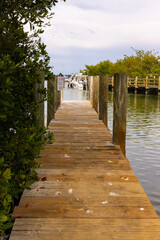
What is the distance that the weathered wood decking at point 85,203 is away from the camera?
8.87 ft

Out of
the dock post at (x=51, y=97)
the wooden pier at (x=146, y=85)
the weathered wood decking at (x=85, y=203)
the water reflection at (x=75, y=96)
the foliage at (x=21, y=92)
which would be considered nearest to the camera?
the weathered wood decking at (x=85, y=203)

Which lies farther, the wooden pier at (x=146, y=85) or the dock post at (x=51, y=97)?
the wooden pier at (x=146, y=85)

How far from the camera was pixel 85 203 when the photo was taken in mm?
3244

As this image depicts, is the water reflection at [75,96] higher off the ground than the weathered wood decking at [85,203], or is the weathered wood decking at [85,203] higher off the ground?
the water reflection at [75,96]

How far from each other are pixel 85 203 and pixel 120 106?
9.41 ft

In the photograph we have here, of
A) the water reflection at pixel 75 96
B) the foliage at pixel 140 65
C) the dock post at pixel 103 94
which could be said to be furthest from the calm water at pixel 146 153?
the foliage at pixel 140 65

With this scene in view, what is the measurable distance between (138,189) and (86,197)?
74cm

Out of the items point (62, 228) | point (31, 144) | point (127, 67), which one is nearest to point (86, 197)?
point (62, 228)

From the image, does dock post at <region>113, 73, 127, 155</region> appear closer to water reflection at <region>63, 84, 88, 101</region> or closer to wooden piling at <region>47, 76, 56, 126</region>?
wooden piling at <region>47, 76, 56, 126</region>

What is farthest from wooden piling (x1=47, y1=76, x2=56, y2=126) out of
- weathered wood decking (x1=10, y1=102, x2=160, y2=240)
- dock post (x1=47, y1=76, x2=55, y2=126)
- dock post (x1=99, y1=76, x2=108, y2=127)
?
weathered wood decking (x1=10, y1=102, x2=160, y2=240)

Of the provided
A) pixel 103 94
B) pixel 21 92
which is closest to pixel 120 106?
pixel 21 92

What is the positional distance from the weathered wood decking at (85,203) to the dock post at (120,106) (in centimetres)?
65

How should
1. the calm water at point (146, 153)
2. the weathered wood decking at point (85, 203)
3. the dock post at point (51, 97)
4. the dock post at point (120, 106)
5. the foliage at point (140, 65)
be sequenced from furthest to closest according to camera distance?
the foliage at point (140, 65) < the dock post at point (51, 97) < the calm water at point (146, 153) < the dock post at point (120, 106) < the weathered wood decking at point (85, 203)

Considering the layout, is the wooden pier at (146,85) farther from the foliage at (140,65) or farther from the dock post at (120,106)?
the dock post at (120,106)
